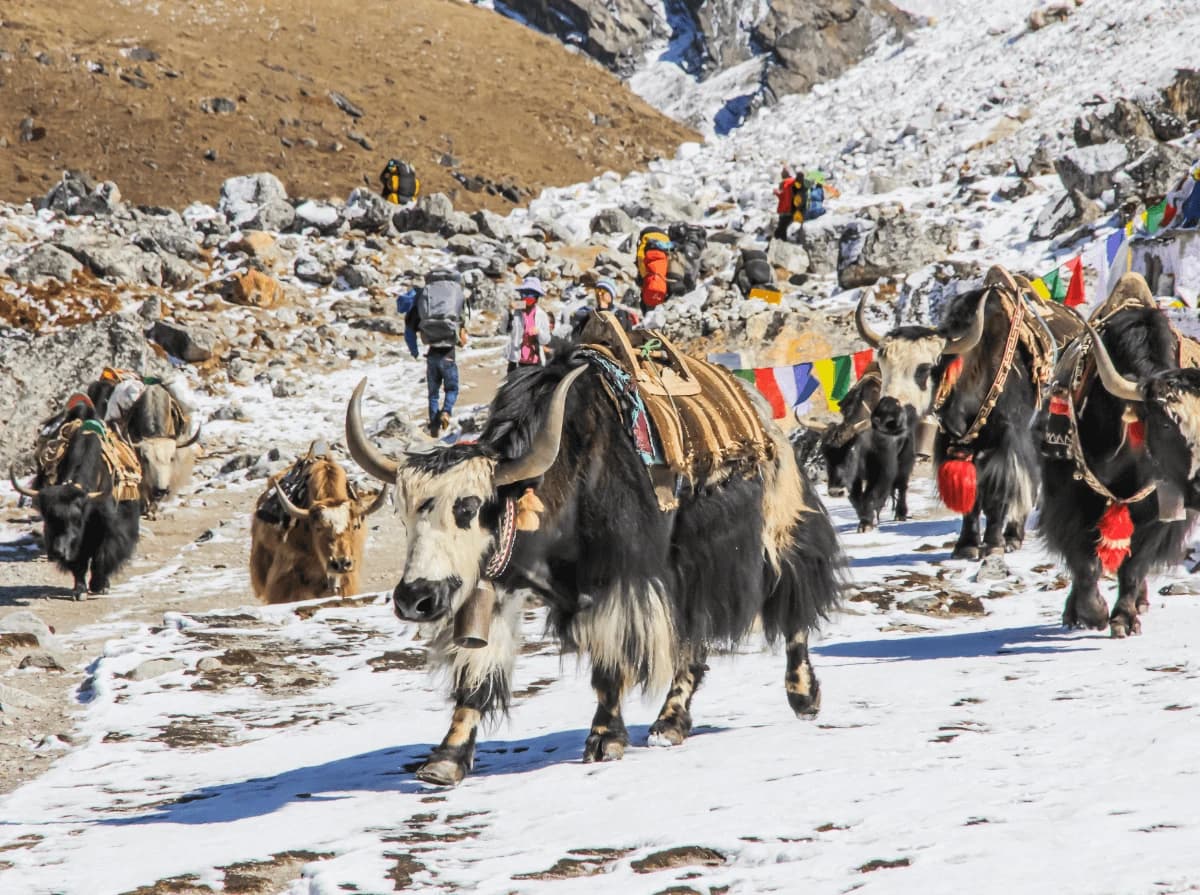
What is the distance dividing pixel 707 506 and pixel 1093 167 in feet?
48.6

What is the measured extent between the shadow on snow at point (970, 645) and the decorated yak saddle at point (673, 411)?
1.29 metres

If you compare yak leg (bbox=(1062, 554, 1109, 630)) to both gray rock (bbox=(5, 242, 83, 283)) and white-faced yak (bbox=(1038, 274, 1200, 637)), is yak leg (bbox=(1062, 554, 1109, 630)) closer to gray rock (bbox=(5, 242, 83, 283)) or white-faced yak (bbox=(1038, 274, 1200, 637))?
white-faced yak (bbox=(1038, 274, 1200, 637))

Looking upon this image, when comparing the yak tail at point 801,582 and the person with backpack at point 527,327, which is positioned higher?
the person with backpack at point 527,327

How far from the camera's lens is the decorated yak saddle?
389cm

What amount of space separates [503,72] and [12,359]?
28.3 meters

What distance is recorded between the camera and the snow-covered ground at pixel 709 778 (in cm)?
267

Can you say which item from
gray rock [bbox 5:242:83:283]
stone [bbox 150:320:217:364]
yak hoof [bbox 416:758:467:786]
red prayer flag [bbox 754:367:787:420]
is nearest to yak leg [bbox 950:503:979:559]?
red prayer flag [bbox 754:367:787:420]

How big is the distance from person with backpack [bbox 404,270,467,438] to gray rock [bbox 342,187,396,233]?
26.5ft

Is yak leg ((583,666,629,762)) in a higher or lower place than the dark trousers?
lower

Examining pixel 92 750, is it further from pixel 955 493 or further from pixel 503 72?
pixel 503 72

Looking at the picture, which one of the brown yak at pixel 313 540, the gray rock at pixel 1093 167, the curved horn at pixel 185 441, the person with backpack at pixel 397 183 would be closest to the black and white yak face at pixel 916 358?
the brown yak at pixel 313 540

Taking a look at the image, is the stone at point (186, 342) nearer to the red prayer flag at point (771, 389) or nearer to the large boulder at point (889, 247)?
the large boulder at point (889, 247)

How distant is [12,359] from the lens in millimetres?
13727

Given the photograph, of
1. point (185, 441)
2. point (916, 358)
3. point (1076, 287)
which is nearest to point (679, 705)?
point (916, 358)
